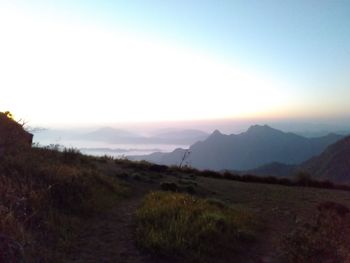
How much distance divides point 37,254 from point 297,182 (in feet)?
69.4

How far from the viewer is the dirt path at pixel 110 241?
8.91 meters

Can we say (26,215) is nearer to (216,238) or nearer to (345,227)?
(216,238)

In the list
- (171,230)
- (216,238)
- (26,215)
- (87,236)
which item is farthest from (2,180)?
(216,238)

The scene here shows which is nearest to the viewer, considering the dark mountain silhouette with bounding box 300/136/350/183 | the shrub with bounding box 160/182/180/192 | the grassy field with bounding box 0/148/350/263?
the grassy field with bounding box 0/148/350/263

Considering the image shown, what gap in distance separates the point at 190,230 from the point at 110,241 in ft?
6.22

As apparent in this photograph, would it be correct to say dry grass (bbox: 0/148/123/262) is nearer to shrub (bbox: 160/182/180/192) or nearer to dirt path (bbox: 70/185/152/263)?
dirt path (bbox: 70/185/152/263)

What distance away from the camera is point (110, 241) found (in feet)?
32.7

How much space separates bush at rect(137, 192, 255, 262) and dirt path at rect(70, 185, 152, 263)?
289 millimetres

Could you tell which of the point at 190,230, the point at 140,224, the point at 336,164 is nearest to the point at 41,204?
the point at 140,224

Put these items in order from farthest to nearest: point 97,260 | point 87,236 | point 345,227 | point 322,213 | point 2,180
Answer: point 322,213 < point 345,227 < point 2,180 < point 87,236 < point 97,260

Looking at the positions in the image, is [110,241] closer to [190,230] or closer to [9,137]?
[190,230]

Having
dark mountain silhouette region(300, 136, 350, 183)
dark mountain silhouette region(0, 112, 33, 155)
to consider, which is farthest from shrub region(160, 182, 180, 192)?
dark mountain silhouette region(300, 136, 350, 183)

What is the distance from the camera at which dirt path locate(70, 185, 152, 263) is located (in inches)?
351

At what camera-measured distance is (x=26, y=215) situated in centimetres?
953
